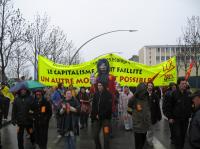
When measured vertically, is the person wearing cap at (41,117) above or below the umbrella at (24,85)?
below

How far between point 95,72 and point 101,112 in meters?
4.80

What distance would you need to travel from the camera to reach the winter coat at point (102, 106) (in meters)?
8.77

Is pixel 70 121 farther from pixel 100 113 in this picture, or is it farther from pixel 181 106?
pixel 181 106

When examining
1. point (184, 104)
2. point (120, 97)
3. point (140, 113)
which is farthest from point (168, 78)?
point (140, 113)

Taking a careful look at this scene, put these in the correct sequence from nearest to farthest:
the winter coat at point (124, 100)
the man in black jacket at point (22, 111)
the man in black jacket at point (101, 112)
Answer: the man in black jacket at point (101, 112) → the man in black jacket at point (22, 111) → the winter coat at point (124, 100)

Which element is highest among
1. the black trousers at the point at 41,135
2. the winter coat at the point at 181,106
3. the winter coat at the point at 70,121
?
the winter coat at the point at 181,106

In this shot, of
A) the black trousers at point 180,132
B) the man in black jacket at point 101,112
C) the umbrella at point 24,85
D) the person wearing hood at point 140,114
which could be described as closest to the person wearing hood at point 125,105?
the umbrella at point 24,85

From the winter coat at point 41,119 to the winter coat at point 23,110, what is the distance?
0.47 feet

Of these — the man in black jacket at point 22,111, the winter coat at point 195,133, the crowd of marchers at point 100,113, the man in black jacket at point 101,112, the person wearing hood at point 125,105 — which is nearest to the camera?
the winter coat at point 195,133

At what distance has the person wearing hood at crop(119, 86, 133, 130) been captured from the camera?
14.5m

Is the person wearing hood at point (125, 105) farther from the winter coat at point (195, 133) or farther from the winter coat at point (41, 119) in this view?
the winter coat at point (195, 133)

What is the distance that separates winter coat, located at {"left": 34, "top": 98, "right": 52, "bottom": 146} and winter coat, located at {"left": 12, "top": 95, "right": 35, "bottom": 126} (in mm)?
144

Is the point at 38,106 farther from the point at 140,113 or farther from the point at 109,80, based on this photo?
the point at 140,113

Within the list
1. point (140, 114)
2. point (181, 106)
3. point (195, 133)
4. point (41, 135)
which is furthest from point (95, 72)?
point (195, 133)
